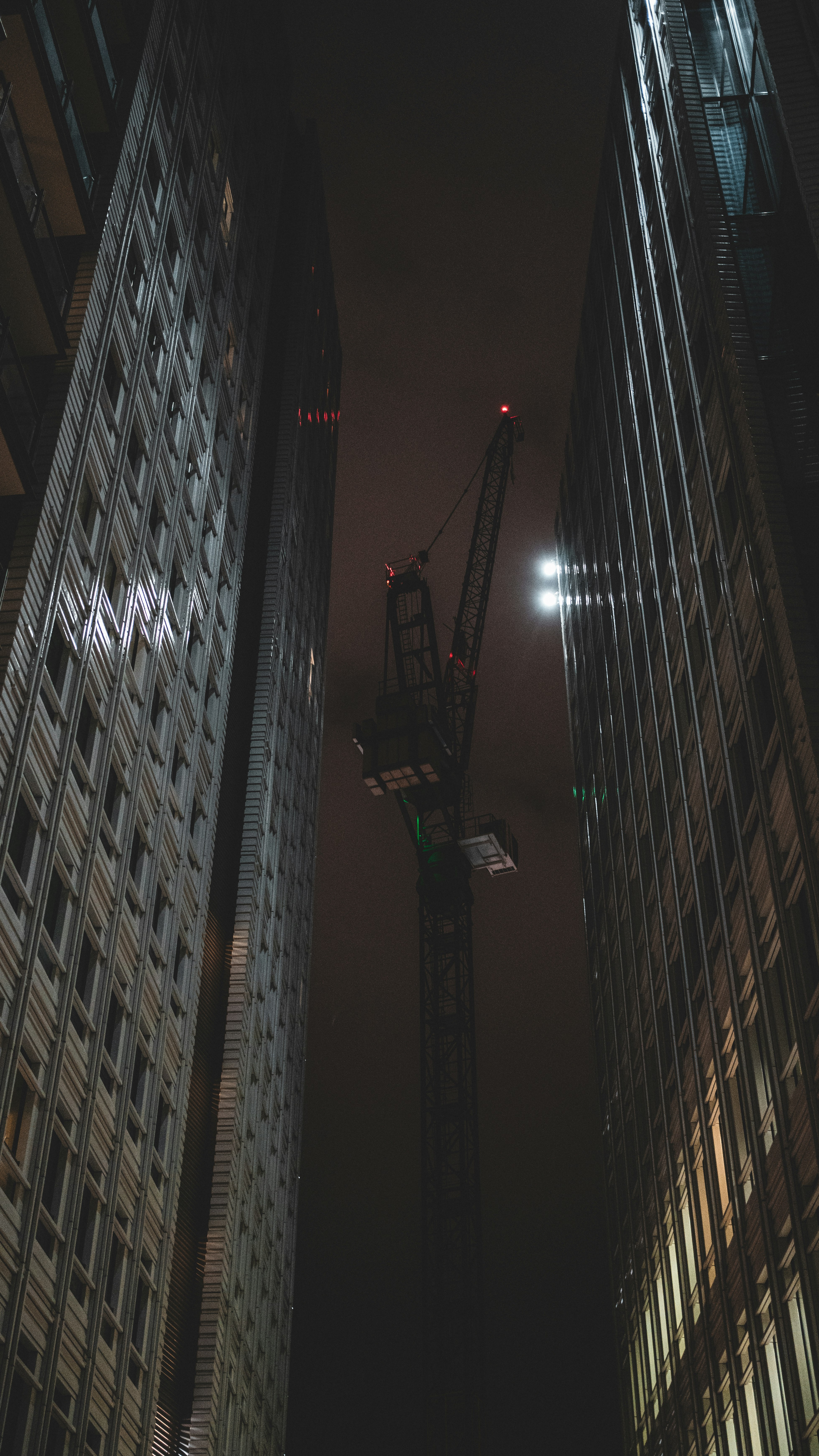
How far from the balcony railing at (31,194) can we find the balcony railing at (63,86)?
1833mm

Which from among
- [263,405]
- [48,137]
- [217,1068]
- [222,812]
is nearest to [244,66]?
[263,405]

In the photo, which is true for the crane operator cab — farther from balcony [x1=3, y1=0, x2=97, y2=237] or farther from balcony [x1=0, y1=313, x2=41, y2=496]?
balcony [x1=0, y1=313, x2=41, y2=496]

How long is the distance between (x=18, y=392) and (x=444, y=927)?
62381 millimetres

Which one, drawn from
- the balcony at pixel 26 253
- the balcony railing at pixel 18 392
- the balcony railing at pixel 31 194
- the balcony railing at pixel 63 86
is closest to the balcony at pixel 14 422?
the balcony railing at pixel 18 392

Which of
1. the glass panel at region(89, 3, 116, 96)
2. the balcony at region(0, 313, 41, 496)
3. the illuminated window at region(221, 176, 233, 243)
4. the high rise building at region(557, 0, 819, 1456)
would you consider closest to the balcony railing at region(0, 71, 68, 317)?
the balcony at region(0, 313, 41, 496)

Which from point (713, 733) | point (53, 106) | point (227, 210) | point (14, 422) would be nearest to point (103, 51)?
point (53, 106)

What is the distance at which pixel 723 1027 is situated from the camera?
1794 inches

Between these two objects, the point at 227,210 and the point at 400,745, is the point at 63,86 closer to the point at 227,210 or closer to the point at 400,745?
the point at 227,210

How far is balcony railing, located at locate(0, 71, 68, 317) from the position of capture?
3516 cm

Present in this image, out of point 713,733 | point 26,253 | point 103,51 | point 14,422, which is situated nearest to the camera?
point 14,422

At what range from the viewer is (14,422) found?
34.7 metres

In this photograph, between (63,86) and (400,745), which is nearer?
(63,86)

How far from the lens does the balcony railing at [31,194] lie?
35156mm

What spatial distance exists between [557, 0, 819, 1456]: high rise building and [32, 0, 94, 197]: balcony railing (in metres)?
21.1
